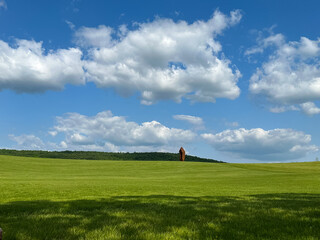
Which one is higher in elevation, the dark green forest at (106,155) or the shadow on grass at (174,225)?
the shadow on grass at (174,225)

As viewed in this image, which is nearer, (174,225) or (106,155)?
(174,225)

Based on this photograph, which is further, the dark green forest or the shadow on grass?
the dark green forest

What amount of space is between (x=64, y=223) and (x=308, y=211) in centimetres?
927

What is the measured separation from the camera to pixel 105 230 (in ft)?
23.6

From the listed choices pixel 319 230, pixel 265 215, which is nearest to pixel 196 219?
pixel 265 215

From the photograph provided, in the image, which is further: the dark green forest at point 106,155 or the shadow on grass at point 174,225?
the dark green forest at point 106,155

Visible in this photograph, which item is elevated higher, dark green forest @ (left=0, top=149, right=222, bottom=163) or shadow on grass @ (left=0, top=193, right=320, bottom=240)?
shadow on grass @ (left=0, top=193, right=320, bottom=240)

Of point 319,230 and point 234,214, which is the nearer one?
point 319,230

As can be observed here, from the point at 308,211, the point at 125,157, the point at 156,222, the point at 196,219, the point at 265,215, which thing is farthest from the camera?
the point at 125,157

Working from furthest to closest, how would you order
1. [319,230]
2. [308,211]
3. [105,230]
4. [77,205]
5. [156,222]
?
[77,205] → [308,211] → [156,222] → [319,230] → [105,230]

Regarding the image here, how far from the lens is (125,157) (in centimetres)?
14325

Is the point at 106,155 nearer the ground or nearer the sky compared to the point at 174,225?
nearer the ground

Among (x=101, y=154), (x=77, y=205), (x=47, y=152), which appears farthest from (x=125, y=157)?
(x=77, y=205)

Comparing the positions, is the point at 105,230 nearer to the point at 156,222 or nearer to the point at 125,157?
the point at 156,222
